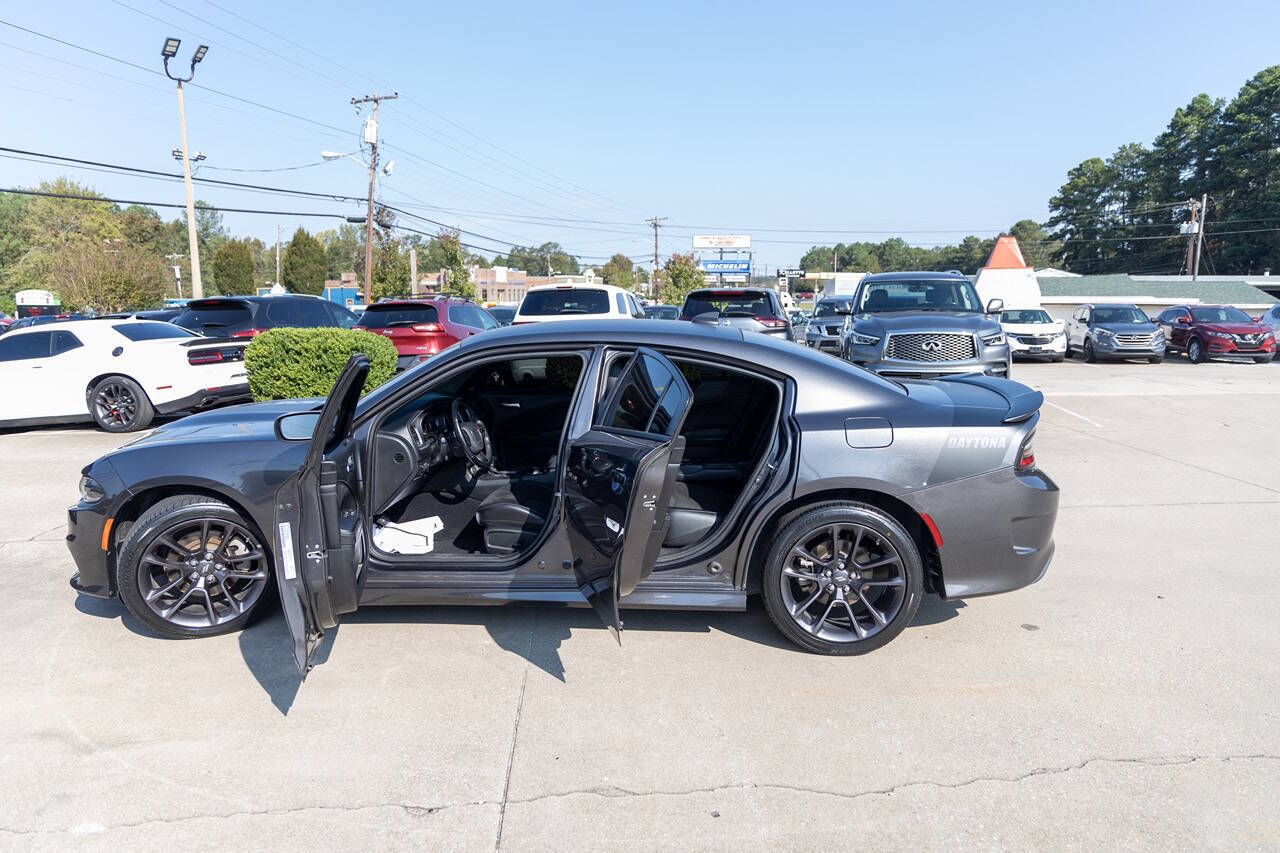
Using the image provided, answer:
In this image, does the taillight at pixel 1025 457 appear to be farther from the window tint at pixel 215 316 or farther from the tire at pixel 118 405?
the window tint at pixel 215 316

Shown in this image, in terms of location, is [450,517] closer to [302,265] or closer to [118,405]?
[118,405]

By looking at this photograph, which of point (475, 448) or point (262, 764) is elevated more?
point (475, 448)

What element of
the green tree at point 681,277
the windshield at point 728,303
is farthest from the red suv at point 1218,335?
the green tree at point 681,277

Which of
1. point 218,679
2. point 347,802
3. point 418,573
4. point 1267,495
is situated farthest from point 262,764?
point 1267,495

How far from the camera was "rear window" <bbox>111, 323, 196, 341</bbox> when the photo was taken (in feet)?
33.2

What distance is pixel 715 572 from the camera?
12.2 feet

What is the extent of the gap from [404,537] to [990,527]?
2.83 metres

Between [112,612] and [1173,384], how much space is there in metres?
16.7

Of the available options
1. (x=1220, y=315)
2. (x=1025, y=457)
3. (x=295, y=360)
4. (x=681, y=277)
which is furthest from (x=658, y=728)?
(x=681, y=277)

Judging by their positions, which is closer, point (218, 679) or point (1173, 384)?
point (218, 679)

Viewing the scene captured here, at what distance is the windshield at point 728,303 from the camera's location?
574 inches

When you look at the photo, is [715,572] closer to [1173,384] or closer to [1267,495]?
[1267,495]

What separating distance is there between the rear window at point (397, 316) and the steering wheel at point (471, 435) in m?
8.01

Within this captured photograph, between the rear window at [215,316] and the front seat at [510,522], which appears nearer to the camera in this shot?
the front seat at [510,522]
